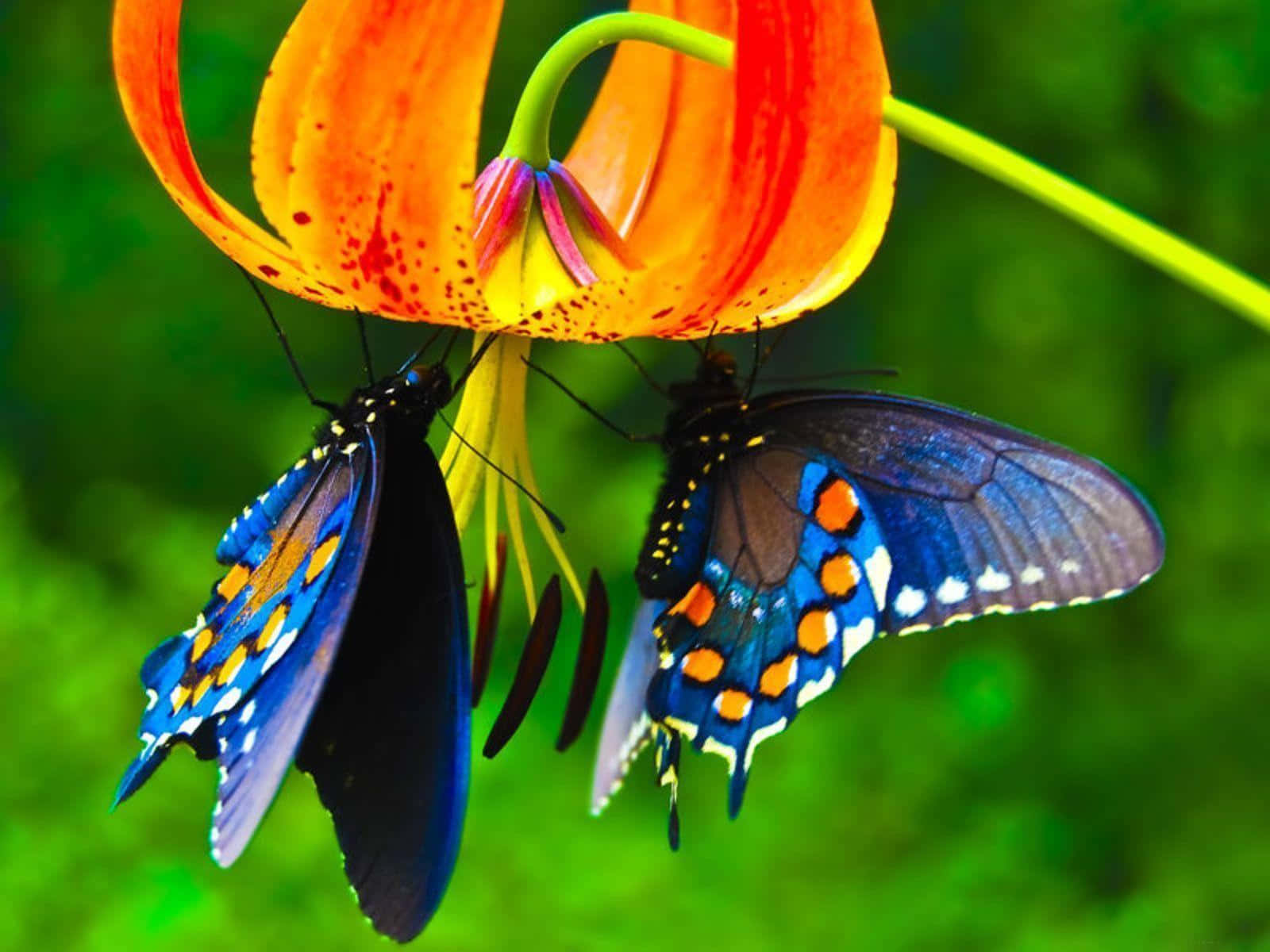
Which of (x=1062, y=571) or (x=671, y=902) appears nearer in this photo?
(x=1062, y=571)

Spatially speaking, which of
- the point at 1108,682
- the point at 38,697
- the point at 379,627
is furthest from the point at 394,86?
the point at 1108,682

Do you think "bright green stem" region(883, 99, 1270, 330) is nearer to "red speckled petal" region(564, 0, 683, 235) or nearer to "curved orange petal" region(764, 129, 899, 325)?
"curved orange petal" region(764, 129, 899, 325)

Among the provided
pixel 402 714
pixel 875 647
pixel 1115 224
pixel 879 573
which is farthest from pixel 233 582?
pixel 875 647

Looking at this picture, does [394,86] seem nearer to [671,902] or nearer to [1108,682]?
[671,902]

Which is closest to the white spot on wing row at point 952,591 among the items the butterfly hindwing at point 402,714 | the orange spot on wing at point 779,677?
the orange spot on wing at point 779,677

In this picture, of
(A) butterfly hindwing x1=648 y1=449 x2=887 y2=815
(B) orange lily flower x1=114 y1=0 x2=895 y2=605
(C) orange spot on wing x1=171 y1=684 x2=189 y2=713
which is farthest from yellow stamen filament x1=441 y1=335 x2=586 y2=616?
(C) orange spot on wing x1=171 y1=684 x2=189 y2=713

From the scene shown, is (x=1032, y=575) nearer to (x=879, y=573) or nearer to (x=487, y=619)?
(x=879, y=573)
